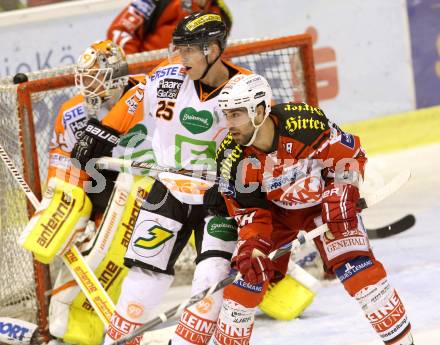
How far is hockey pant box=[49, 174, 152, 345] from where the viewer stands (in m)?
5.15

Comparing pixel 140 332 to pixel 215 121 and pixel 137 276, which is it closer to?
pixel 137 276

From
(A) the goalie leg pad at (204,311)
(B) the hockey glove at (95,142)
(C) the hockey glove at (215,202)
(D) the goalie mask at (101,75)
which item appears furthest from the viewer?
(D) the goalie mask at (101,75)

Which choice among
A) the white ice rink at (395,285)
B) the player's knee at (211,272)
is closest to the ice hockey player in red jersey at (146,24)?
the white ice rink at (395,285)

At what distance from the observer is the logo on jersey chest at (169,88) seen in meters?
4.49

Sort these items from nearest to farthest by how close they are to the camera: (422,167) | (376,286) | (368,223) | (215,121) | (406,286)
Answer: (376,286), (215,121), (406,286), (368,223), (422,167)

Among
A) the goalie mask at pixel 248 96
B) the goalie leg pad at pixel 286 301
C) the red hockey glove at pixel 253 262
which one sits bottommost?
the goalie leg pad at pixel 286 301

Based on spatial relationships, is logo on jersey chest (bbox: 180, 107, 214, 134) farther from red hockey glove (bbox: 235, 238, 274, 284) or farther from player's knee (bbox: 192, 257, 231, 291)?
red hockey glove (bbox: 235, 238, 274, 284)

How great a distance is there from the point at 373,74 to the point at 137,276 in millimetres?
3603

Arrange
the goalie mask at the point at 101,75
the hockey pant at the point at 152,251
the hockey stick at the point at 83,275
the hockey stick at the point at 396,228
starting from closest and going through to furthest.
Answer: the hockey pant at the point at 152,251 < the hockey stick at the point at 83,275 < the goalie mask at the point at 101,75 < the hockey stick at the point at 396,228

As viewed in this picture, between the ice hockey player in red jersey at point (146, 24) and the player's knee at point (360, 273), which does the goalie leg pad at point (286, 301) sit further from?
the ice hockey player in red jersey at point (146, 24)

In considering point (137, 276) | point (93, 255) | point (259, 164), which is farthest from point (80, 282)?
point (259, 164)

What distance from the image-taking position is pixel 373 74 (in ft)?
25.3

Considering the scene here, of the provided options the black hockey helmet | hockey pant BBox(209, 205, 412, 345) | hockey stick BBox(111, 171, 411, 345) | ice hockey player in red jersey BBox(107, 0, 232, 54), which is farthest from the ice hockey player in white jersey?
ice hockey player in red jersey BBox(107, 0, 232, 54)

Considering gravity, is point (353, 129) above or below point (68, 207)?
below
